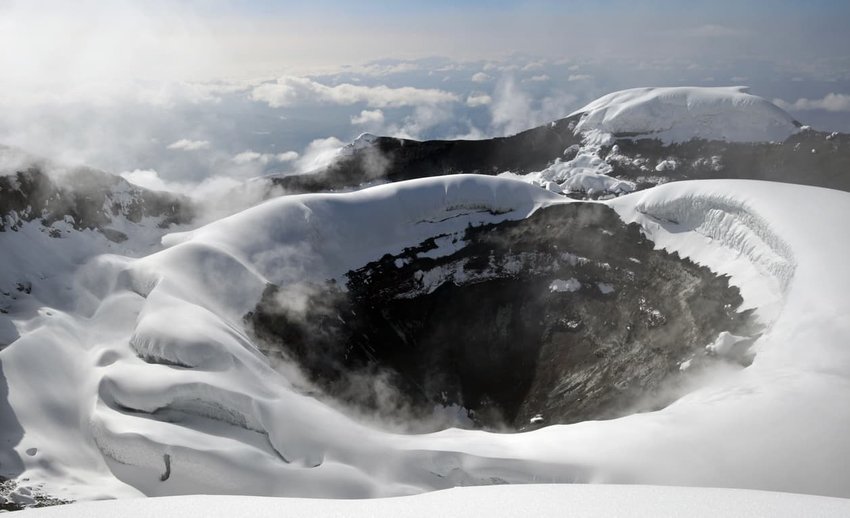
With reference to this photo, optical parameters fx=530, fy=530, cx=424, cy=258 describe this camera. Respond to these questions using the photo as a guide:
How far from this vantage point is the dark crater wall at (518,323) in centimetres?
4322

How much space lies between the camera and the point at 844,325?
29500mm

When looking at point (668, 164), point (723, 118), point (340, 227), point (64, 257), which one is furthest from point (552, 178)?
point (64, 257)

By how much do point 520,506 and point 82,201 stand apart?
60012 mm

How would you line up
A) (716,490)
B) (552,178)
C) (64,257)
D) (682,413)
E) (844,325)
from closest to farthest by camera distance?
(716,490) < (682,413) < (844,325) < (64,257) < (552,178)

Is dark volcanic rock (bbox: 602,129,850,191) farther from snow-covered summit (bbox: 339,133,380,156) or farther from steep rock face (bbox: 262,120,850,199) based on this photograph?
snow-covered summit (bbox: 339,133,380,156)

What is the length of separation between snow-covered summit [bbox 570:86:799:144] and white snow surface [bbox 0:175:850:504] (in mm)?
45259

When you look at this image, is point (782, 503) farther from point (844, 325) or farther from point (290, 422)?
point (844, 325)

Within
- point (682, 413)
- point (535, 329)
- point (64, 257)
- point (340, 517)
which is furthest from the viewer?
point (535, 329)

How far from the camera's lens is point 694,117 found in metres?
88.2

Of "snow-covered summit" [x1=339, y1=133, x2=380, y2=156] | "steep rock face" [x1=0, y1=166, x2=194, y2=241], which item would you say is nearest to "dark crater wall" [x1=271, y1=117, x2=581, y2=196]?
"snow-covered summit" [x1=339, y1=133, x2=380, y2=156]

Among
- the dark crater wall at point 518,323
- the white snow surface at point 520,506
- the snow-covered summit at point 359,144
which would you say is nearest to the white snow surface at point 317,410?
the dark crater wall at point 518,323

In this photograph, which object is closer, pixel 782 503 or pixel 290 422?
pixel 782 503

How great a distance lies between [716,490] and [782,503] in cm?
86

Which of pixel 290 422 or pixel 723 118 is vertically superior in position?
pixel 723 118
